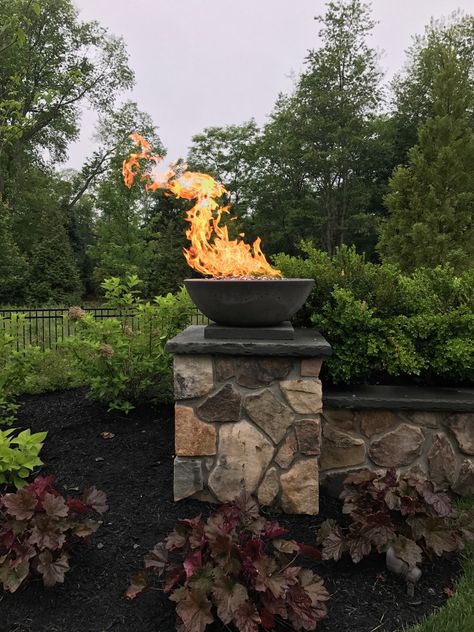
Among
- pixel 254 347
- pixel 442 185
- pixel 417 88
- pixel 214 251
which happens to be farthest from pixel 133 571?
pixel 417 88

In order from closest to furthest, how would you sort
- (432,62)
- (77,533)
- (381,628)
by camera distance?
1. (381,628)
2. (77,533)
3. (432,62)

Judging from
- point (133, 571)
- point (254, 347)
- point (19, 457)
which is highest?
point (254, 347)

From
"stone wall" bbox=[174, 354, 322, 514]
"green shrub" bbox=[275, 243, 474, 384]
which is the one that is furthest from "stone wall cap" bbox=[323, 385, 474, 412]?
"stone wall" bbox=[174, 354, 322, 514]

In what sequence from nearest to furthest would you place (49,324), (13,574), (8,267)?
(13,574), (49,324), (8,267)

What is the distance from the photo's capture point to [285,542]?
209 cm

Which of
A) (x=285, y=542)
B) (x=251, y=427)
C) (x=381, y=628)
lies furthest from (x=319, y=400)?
(x=381, y=628)

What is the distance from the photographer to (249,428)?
2789mm

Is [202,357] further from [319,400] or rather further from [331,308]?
[331,308]

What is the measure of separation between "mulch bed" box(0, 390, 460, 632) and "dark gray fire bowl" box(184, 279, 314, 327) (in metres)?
1.11

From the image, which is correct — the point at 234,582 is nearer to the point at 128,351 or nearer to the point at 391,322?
the point at 391,322

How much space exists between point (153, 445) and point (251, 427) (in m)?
1.06

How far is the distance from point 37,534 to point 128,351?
85.3 inches

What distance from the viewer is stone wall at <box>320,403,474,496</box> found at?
298cm

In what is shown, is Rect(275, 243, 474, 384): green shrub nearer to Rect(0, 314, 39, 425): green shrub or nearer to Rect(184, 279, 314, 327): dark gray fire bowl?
Rect(184, 279, 314, 327): dark gray fire bowl
